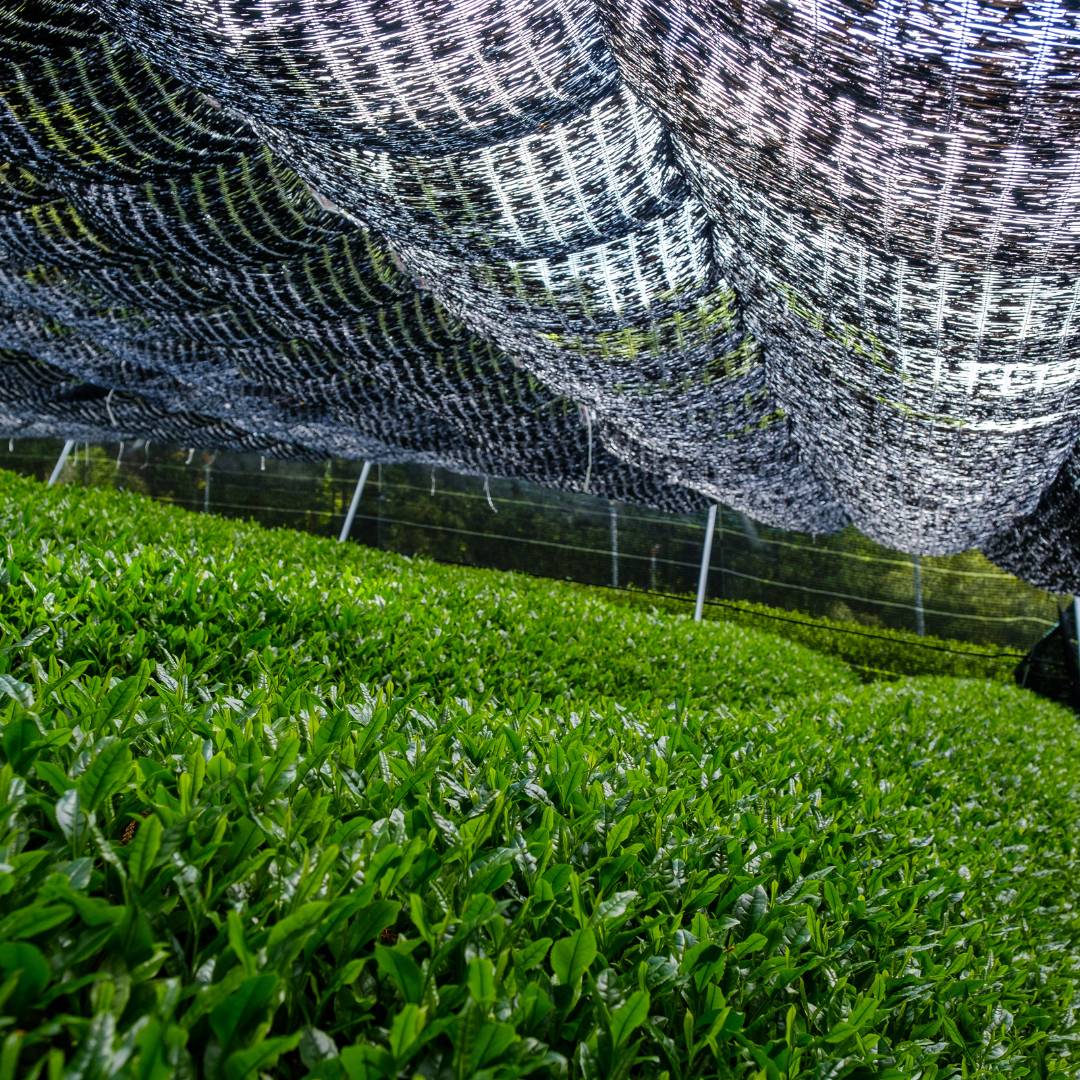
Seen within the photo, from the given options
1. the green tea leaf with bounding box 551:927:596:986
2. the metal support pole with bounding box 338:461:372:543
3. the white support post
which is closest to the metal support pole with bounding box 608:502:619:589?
the metal support pole with bounding box 338:461:372:543

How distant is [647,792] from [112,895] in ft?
3.69

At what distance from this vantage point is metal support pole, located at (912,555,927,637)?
46.6 feet

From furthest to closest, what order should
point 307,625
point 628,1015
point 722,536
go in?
point 722,536
point 307,625
point 628,1015

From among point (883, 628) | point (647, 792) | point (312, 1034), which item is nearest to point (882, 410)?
point (647, 792)

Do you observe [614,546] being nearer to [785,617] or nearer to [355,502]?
[785,617]

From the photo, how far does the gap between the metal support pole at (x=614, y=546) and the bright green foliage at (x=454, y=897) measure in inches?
448

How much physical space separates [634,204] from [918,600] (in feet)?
44.7

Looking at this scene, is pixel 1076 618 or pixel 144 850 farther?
pixel 1076 618

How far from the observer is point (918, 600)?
14297mm

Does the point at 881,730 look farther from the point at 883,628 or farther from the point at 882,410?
the point at 883,628

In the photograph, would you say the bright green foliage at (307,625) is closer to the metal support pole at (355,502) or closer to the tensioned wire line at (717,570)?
the tensioned wire line at (717,570)

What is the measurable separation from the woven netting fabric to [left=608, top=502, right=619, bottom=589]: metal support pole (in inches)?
334

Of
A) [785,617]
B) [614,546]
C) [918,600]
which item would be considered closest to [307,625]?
[614,546]

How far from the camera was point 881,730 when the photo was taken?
13.8 feet
